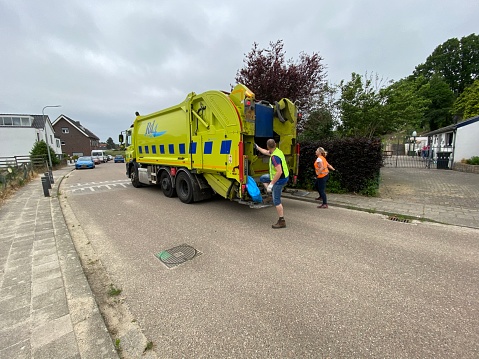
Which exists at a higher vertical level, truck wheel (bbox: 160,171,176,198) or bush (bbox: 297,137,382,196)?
bush (bbox: 297,137,382,196)

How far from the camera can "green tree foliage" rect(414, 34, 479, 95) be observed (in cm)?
4241

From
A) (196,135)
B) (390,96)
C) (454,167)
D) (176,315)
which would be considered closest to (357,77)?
(390,96)

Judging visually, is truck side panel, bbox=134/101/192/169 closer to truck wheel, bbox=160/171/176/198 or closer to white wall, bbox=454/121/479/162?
truck wheel, bbox=160/171/176/198

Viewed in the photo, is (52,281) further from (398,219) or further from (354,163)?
(354,163)

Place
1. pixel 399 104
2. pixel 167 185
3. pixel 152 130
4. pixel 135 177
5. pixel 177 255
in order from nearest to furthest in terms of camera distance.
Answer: pixel 177 255 < pixel 167 185 < pixel 152 130 < pixel 399 104 < pixel 135 177

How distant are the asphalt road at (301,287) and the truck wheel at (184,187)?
1668 millimetres

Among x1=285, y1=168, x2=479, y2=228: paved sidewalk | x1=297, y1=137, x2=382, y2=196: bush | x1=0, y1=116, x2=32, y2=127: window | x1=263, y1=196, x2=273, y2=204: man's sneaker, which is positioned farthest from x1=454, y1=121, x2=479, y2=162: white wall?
x1=0, y1=116, x2=32, y2=127: window

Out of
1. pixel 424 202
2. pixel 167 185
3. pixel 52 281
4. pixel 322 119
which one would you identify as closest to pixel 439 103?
pixel 322 119

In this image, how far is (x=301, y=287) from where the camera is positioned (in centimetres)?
268

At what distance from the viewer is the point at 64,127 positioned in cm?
4269

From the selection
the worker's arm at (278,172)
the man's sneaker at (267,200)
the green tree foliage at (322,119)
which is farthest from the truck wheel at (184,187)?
the green tree foliage at (322,119)

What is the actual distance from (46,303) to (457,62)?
6599cm

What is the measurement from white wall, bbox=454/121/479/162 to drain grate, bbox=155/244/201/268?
1910cm

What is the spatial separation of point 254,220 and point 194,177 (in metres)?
2.42
